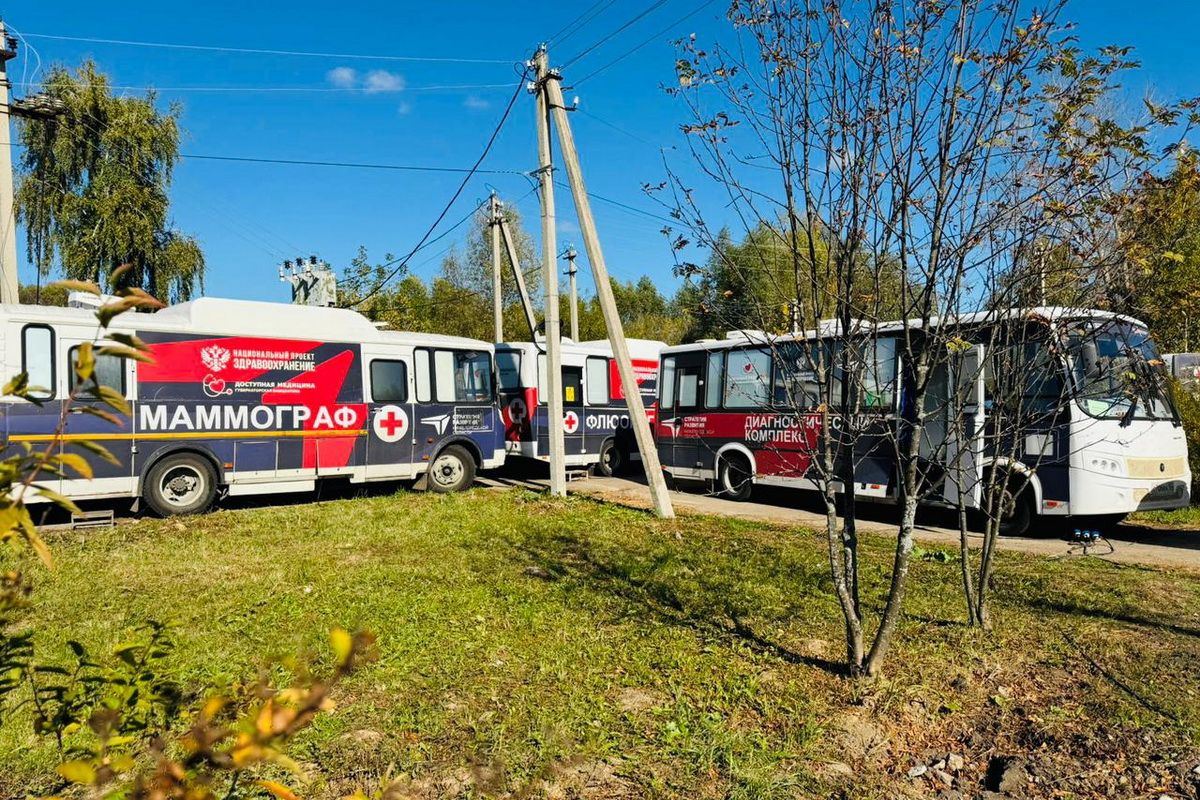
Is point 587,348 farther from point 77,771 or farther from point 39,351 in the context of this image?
point 77,771

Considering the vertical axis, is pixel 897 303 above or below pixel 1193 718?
above

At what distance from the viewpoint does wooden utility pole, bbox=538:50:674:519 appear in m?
10.6

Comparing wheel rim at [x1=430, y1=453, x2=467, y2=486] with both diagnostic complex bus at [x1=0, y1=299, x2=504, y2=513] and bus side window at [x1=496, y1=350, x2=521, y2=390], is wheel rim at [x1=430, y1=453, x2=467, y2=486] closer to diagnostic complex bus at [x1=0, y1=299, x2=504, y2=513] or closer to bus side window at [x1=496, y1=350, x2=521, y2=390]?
diagnostic complex bus at [x1=0, y1=299, x2=504, y2=513]

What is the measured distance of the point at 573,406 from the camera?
17312mm

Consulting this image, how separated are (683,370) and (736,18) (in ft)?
34.9

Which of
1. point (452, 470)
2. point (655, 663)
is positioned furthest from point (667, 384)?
point (655, 663)

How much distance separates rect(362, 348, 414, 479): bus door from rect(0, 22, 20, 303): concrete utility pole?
5637mm

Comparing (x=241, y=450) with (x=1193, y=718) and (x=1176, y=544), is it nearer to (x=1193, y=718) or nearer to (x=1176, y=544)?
(x=1193, y=718)

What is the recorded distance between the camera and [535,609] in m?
5.85

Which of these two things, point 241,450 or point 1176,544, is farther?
point 241,450

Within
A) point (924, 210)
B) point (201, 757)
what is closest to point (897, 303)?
point (924, 210)

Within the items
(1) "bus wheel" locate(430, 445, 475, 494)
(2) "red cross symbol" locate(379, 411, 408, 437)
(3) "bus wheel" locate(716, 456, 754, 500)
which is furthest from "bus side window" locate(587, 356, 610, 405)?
(2) "red cross symbol" locate(379, 411, 408, 437)

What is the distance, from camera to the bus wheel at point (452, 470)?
1355 cm

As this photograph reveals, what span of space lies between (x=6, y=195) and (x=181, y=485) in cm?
604
